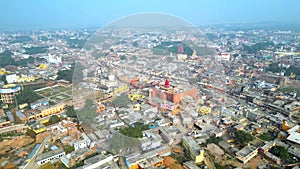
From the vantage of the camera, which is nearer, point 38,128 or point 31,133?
point 31,133

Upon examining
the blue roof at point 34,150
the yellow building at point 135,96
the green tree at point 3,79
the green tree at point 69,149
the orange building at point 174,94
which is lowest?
the blue roof at point 34,150

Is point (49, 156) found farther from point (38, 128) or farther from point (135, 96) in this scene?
point (135, 96)

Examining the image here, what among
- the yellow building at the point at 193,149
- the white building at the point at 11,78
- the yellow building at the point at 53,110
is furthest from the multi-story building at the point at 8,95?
the yellow building at the point at 193,149

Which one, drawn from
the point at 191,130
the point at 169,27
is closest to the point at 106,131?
the point at 191,130

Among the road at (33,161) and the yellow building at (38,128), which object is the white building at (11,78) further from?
the road at (33,161)

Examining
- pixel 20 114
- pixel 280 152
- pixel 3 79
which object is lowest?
pixel 280 152

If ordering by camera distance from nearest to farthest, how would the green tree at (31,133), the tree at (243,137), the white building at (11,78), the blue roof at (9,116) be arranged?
the tree at (243,137), the green tree at (31,133), the blue roof at (9,116), the white building at (11,78)

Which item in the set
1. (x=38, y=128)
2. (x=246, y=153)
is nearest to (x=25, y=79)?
(x=38, y=128)

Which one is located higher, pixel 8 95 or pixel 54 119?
pixel 8 95
